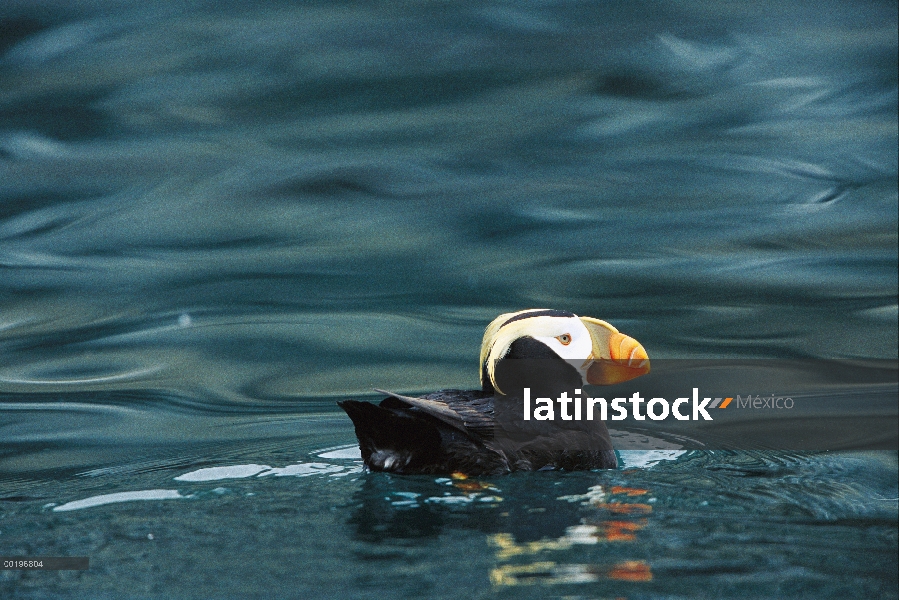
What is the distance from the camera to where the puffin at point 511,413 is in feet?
12.7

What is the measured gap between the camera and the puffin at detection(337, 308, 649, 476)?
3.88 m

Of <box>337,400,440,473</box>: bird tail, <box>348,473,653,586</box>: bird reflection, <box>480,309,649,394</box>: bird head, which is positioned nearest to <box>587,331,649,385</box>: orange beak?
<box>480,309,649,394</box>: bird head

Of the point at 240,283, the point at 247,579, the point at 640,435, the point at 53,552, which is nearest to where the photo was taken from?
the point at 247,579

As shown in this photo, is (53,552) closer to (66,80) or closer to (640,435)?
(640,435)

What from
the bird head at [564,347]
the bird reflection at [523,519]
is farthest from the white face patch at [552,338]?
the bird reflection at [523,519]

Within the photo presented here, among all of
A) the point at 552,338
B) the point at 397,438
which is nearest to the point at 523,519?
the point at 397,438

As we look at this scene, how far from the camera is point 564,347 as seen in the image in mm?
4254

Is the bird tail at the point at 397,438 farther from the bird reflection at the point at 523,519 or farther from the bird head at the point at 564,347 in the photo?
the bird head at the point at 564,347

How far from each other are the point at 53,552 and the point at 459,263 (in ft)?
11.4

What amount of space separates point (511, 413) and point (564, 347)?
0.37 meters

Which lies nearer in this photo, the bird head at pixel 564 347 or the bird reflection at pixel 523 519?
the bird reflection at pixel 523 519

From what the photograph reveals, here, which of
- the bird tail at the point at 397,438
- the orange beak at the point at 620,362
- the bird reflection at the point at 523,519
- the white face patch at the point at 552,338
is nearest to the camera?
the bird reflection at the point at 523,519

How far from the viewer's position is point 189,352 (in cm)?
583

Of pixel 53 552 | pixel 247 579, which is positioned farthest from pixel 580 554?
pixel 53 552
